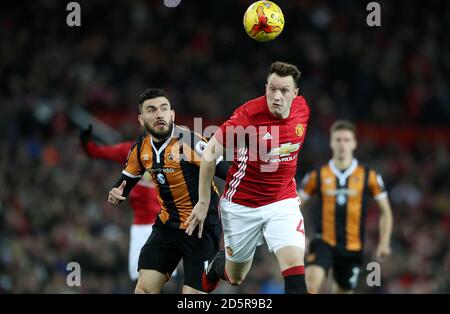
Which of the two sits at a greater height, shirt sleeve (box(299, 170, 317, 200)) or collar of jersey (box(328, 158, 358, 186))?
collar of jersey (box(328, 158, 358, 186))

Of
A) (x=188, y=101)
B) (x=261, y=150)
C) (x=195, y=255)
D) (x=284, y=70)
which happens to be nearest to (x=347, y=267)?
(x=195, y=255)

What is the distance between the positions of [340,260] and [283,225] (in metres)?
2.73

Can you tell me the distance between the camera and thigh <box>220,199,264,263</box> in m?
7.25

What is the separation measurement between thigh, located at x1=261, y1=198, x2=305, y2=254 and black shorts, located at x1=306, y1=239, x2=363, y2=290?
7.64ft

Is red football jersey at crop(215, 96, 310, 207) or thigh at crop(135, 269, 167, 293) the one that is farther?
thigh at crop(135, 269, 167, 293)

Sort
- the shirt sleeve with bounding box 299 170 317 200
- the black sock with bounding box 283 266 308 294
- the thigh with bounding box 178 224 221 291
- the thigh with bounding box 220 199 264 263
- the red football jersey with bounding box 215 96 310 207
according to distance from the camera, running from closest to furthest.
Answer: the black sock with bounding box 283 266 308 294
the red football jersey with bounding box 215 96 310 207
the thigh with bounding box 220 199 264 263
the thigh with bounding box 178 224 221 291
the shirt sleeve with bounding box 299 170 317 200

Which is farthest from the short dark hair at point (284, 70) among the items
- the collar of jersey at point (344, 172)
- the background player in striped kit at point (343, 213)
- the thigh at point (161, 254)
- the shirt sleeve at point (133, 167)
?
the collar of jersey at point (344, 172)

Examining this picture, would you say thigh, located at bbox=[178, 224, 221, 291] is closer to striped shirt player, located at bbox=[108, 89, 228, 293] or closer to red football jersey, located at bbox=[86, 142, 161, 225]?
striped shirt player, located at bbox=[108, 89, 228, 293]

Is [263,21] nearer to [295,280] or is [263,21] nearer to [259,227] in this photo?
[259,227]

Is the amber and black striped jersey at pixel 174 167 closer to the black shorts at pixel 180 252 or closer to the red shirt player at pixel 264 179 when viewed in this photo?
the black shorts at pixel 180 252

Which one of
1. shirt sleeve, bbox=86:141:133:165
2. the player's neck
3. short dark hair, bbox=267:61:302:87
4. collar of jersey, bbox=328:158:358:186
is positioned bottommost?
collar of jersey, bbox=328:158:358:186

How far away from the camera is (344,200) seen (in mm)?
9555

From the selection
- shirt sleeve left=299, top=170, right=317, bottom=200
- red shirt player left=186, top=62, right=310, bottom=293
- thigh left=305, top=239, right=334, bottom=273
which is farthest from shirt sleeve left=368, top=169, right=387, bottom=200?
red shirt player left=186, top=62, right=310, bottom=293

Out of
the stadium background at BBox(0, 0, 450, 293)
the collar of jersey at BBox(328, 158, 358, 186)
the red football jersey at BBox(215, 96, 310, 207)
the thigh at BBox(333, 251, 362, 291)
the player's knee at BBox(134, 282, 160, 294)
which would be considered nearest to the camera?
Answer: the red football jersey at BBox(215, 96, 310, 207)
